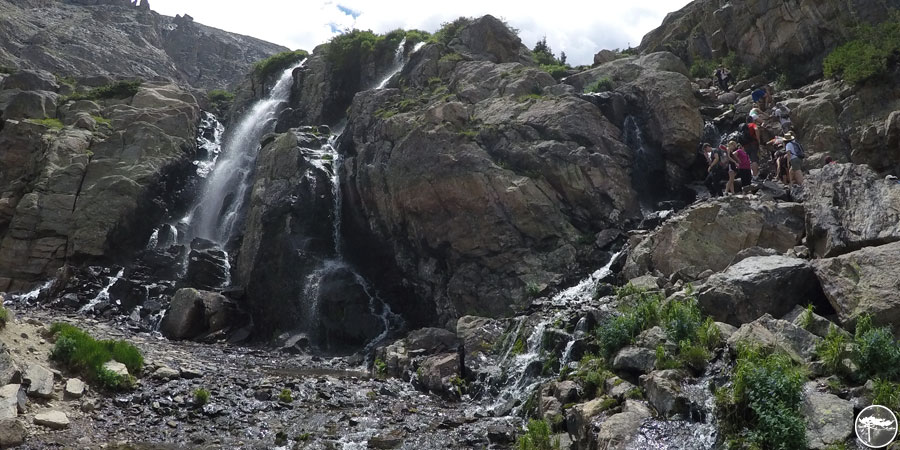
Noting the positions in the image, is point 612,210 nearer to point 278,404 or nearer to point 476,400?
point 476,400

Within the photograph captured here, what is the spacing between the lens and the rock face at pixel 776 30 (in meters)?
28.0

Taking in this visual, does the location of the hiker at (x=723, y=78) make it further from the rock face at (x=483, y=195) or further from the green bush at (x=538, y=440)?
the green bush at (x=538, y=440)

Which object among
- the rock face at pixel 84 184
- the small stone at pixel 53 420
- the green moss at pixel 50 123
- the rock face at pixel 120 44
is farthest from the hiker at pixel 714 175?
the rock face at pixel 120 44

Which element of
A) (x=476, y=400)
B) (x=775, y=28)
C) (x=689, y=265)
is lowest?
(x=476, y=400)

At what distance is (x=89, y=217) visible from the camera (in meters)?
34.8

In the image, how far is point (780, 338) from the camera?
1141cm

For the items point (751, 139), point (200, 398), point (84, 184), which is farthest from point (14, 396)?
point (84, 184)

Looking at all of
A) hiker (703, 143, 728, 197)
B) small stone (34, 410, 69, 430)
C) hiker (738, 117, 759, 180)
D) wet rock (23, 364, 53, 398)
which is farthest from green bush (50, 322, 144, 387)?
hiker (738, 117, 759, 180)

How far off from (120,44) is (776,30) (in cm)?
8484

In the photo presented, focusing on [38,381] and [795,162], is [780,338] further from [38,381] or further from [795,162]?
[38,381]

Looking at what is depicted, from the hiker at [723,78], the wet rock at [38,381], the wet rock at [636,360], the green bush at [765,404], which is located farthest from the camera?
the hiker at [723,78]

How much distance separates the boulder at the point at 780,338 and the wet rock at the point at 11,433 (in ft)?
45.7

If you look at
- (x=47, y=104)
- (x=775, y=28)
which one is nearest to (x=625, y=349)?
(x=775, y=28)

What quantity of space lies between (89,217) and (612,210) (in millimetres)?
28366
